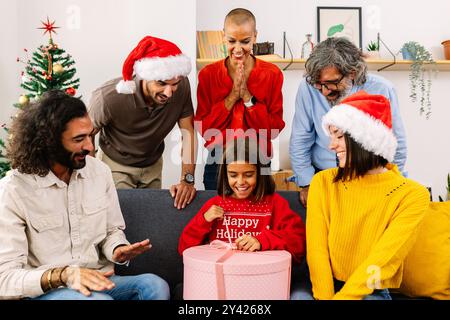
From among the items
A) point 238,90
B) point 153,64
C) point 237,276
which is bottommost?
point 237,276

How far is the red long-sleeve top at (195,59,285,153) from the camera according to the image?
2.17 m

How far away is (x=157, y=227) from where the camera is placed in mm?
1883

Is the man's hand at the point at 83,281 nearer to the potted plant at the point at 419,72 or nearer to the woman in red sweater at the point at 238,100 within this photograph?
the woman in red sweater at the point at 238,100

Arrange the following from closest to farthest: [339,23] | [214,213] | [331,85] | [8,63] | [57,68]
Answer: [214,213], [331,85], [57,68], [8,63], [339,23]

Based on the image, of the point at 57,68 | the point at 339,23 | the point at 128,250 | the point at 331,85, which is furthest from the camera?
the point at 339,23

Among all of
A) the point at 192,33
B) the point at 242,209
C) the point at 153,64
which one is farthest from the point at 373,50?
the point at 242,209

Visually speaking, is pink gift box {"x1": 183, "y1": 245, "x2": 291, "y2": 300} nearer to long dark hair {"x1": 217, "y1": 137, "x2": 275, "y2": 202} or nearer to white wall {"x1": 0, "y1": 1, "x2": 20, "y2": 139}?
long dark hair {"x1": 217, "y1": 137, "x2": 275, "y2": 202}

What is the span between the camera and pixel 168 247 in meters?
1.88

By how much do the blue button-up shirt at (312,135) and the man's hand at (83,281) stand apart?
3.13 feet

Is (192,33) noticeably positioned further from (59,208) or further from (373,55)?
(59,208)

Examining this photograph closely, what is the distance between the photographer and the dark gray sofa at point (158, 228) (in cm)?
187

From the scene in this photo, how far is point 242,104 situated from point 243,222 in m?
0.66

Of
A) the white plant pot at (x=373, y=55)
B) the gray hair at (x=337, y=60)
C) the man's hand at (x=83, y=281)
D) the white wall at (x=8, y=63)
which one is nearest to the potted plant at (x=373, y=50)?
the white plant pot at (x=373, y=55)
